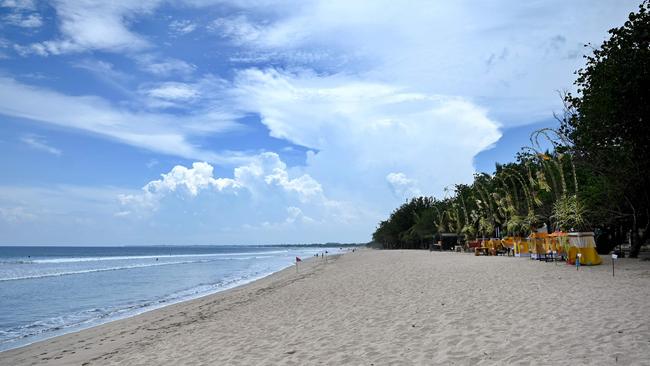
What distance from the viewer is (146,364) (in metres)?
8.46

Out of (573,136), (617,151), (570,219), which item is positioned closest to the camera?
(617,151)

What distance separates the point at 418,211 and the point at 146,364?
10013 centimetres

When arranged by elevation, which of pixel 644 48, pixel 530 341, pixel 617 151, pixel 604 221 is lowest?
pixel 530 341

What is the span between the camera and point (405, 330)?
28.9 feet

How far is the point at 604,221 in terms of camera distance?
26641mm

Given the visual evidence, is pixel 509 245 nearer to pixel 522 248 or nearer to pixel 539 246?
pixel 522 248

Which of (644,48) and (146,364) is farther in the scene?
(644,48)

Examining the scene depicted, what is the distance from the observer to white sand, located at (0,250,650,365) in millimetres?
6953

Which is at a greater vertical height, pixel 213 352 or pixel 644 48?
pixel 644 48

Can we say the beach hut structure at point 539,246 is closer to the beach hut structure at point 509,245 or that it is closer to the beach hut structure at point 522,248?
the beach hut structure at point 522,248

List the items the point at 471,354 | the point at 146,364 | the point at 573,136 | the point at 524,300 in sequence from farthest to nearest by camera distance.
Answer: the point at 573,136
the point at 524,300
the point at 146,364
the point at 471,354

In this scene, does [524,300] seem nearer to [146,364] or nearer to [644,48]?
[146,364]

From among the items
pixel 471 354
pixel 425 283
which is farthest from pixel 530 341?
pixel 425 283

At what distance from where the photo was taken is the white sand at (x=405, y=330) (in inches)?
274
